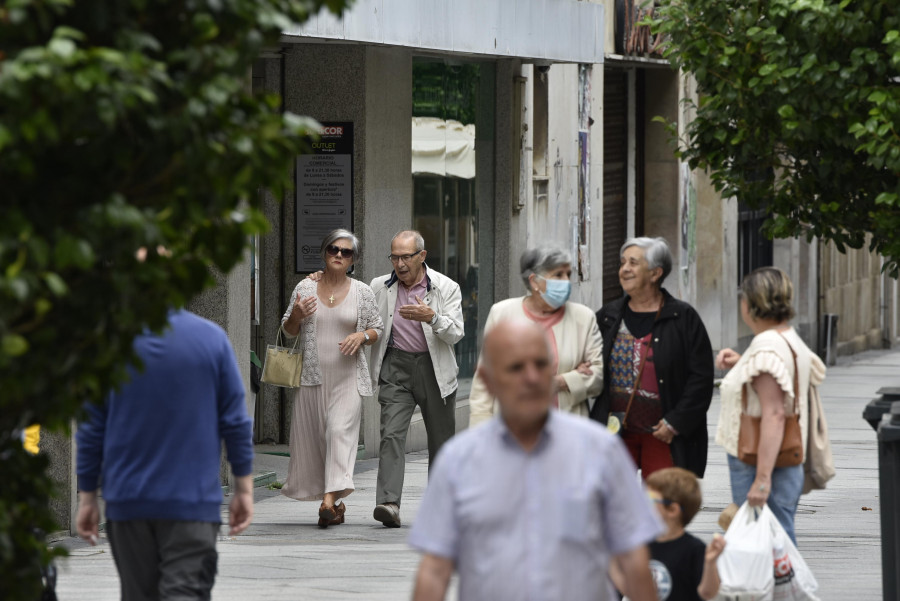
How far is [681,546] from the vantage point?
505cm

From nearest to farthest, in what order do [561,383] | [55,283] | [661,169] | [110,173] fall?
[55,283], [110,173], [561,383], [661,169]

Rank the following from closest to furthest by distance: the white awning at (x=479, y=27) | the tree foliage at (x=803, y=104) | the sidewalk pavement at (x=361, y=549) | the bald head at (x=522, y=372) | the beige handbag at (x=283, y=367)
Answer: the bald head at (x=522, y=372), the sidewalk pavement at (x=361, y=549), the tree foliage at (x=803, y=104), the beige handbag at (x=283, y=367), the white awning at (x=479, y=27)

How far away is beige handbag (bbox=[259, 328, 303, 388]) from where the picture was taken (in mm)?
9695

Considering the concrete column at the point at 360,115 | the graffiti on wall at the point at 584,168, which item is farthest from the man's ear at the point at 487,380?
the graffiti on wall at the point at 584,168

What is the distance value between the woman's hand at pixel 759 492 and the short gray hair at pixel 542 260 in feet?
3.99

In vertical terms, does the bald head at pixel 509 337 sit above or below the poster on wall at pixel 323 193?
below

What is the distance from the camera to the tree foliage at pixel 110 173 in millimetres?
3127

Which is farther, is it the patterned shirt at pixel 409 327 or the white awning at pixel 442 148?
the white awning at pixel 442 148

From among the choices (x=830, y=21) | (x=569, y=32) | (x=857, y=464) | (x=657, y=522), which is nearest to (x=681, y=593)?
(x=657, y=522)

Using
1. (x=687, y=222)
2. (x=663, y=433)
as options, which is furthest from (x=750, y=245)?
(x=663, y=433)

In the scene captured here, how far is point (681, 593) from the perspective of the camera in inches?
199

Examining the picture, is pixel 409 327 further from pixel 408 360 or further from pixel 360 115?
pixel 360 115

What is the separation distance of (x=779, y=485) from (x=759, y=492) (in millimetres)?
396

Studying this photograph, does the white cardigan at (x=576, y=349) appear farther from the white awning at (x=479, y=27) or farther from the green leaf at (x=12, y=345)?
the green leaf at (x=12, y=345)
